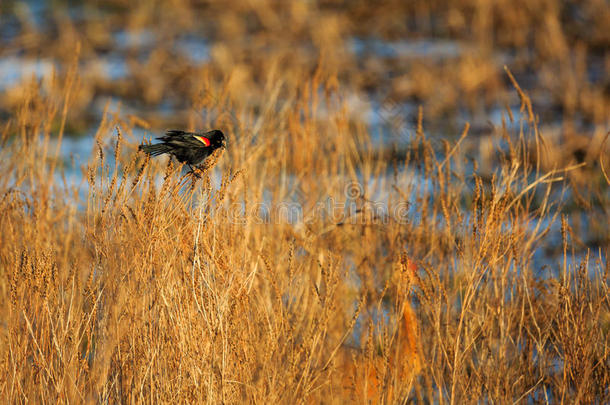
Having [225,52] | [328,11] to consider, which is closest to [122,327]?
[225,52]

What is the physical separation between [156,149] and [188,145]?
0.13 m

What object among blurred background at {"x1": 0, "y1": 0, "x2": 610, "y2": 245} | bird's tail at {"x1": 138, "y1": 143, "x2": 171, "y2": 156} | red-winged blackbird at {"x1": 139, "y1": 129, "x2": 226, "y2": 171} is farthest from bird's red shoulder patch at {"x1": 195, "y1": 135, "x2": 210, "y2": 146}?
blurred background at {"x1": 0, "y1": 0, "x2": 610, "y2": 245}

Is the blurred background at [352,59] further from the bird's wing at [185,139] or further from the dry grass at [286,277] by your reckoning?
the bird's wing at [185,139]

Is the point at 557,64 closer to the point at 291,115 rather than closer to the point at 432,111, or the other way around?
the point at 432,111

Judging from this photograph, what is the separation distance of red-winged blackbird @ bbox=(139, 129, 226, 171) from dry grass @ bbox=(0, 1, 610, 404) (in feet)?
0.30

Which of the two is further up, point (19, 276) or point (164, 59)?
point (164, 59)

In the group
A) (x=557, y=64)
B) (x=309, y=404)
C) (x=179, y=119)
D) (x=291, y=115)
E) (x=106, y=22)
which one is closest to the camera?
(x=309, y=404)

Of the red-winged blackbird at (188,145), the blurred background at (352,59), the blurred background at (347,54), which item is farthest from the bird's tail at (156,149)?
the blurred background at (347,54)

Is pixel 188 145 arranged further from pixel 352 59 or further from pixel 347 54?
pixel 347 54

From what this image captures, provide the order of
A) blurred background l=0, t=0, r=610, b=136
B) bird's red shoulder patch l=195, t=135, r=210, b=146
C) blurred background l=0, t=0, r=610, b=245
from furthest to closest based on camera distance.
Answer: blurred background l=0, t=0, r=610, b=136 < blurred background l=0, t=0, r=610, b=245 < bird's red shoulder patch l=195, t=135, r=210, b=146

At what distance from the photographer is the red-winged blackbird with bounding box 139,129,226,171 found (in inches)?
102

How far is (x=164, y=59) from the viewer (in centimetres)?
1077

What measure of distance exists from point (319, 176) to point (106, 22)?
31.7ft

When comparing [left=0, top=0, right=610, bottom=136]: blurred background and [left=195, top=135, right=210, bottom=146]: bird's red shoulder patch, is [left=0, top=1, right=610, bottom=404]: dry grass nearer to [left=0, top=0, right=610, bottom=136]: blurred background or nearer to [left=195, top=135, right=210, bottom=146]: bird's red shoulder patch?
[left=195, top=135, right=210, bottom=146]: bird's red shoulder patch
